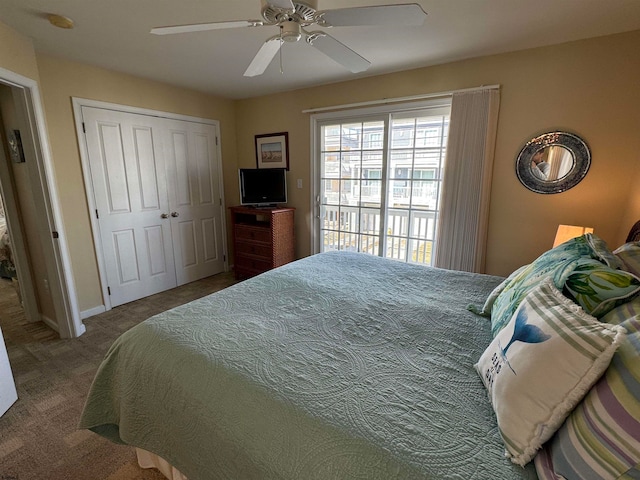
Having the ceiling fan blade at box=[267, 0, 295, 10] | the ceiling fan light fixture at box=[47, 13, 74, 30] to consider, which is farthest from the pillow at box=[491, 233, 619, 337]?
the ceiling fan light fixture at box=[47, 13, 74, 30]

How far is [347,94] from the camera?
3.30m

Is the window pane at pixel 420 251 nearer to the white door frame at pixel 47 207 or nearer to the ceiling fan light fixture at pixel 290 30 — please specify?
the ceiling fan light fixture at pixel 290 30

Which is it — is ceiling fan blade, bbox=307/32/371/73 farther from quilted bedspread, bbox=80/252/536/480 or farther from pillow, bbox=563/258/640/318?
pillow, bbox=563/258/640/318

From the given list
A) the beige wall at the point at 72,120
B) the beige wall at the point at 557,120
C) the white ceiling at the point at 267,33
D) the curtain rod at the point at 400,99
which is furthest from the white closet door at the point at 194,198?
the beige wall at the point at 557,120

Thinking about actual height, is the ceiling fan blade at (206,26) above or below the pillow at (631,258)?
above

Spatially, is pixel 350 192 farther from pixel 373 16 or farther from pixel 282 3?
pixel 282 3

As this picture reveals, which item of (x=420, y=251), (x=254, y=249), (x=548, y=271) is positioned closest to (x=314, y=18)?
(x=548, y=271)

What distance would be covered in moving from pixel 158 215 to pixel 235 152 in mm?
1470

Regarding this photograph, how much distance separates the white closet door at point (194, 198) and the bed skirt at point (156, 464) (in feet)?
8.68

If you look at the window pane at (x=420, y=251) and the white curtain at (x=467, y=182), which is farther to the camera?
the window pane at (x=420, y=251)

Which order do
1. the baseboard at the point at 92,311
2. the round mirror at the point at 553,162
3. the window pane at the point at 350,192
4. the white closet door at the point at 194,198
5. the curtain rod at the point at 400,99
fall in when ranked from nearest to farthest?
the round mirror at the point at 553,162, the curtain rod at the point at 400,99, the baseboard at the point at 92,311, the window pane at the point at 350,192, the white closet door at the point at 194,198

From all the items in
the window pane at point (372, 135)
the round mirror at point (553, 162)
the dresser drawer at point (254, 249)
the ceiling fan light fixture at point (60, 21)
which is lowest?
the dresser drawer at point (254, 249)

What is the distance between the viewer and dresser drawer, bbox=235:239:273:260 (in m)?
3.67

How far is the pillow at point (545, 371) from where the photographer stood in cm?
67
